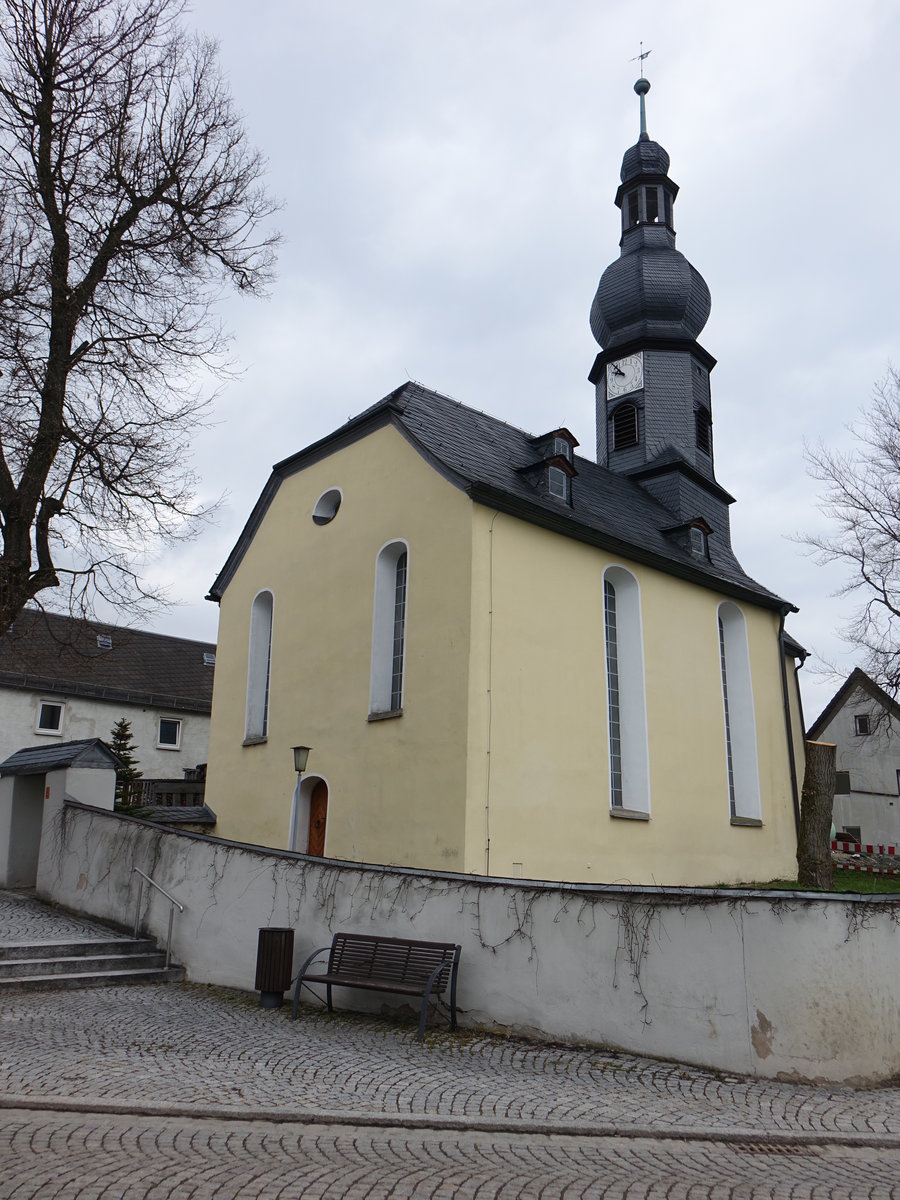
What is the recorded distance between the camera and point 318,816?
15.0 metres

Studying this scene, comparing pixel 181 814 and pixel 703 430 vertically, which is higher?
pixel 703 430

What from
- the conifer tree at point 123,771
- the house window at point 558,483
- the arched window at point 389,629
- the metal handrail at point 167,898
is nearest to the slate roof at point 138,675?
the conifer tree at point 123,771

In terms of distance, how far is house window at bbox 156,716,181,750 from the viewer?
29.0 meters

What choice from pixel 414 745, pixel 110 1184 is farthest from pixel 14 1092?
pixel 414 745

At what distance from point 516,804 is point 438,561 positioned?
337cm

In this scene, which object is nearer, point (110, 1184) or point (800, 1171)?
point (110, 1184)

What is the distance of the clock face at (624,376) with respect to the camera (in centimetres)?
2266

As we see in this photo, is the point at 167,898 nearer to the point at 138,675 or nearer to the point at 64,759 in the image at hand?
the point at 64,759

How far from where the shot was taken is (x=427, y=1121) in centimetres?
541

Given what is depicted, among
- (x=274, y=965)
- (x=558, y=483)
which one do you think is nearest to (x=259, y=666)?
(x=558, y=483)

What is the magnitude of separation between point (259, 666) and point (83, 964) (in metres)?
8.08

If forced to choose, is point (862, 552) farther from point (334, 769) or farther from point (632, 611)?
point (334, 769)

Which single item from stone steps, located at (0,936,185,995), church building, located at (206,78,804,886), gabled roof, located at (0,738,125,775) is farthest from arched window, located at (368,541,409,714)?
stone steps, located at (0,936,185,995)

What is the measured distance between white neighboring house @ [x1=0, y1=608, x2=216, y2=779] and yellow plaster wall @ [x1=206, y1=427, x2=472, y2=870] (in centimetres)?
900
